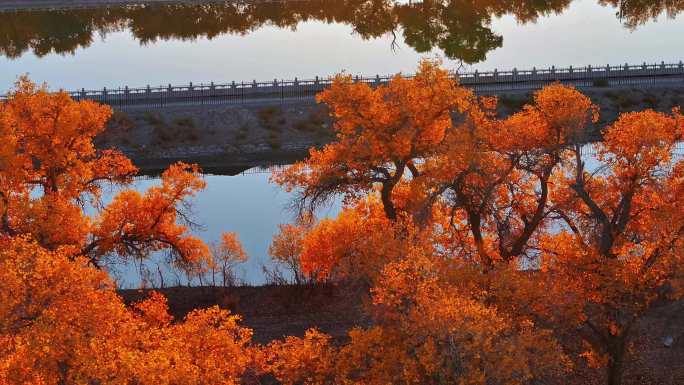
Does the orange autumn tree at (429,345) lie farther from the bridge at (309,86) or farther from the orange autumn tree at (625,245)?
the bridge at (309,86)

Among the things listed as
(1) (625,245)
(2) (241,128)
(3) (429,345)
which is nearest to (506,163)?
(1) (625,245)

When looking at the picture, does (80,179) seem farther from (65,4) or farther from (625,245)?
(65,4)

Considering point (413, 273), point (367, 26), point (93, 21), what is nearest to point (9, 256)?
point (413, 273)

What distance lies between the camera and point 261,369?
1379 inches

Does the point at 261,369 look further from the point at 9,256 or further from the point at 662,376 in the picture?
the point at 662,376

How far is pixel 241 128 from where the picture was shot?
270 feet

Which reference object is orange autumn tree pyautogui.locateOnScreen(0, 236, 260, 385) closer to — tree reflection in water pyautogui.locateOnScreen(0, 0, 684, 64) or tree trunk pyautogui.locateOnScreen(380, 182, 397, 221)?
tree trunk pyautogui.locateOnScreen(380, 182, 397, 221)

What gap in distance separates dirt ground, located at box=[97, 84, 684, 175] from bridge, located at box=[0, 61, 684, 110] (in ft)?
3.99

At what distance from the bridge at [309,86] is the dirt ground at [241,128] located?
1216 mm

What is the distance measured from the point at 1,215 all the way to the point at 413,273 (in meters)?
18.9

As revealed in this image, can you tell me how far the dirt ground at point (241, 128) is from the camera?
7925 cm

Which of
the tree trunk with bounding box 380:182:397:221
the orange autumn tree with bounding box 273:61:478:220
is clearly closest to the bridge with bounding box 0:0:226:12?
the orange autumn tree with bounding box 273:61:478:220

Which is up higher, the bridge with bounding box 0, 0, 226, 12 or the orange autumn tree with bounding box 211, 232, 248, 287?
the bridge with bounding box 0, 0, 226, 12

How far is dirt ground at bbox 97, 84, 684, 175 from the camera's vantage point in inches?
3120
